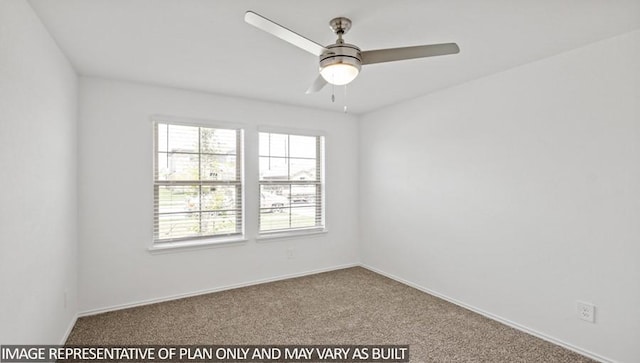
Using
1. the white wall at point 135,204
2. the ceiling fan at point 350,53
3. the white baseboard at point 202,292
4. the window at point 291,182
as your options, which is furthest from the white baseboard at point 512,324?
the ceiling fan at point 350,53

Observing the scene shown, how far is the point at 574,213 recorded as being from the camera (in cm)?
243

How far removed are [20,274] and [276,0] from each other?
2.12 meters

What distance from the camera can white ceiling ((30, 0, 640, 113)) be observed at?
186cm

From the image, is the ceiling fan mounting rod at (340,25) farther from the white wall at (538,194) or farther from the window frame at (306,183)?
the window frame at (306,183)

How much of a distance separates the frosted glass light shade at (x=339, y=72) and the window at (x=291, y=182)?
2.27 m

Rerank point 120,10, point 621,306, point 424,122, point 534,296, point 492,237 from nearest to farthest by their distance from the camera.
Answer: point 120,10, point 621,306, point 534,296, point 492,237, point 424,122

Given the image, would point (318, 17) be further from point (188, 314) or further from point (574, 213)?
point (188, 314)

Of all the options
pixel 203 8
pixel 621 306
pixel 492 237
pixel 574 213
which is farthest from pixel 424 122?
pixel 203 8

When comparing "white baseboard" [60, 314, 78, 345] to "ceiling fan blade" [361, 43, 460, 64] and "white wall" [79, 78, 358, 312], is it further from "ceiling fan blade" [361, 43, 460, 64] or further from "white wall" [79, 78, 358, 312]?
"ceiling fan blade" [361, 43, 460, 64]

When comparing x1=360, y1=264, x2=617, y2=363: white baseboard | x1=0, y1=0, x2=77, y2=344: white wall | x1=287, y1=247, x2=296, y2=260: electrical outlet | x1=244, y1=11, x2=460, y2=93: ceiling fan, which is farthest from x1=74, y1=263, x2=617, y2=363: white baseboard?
x1=244, y1=11, x2=460, y2=93: ceiling fan

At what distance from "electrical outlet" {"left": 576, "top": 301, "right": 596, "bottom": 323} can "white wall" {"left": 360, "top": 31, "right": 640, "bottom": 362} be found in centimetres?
3

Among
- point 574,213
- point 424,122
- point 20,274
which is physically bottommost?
point 20,274

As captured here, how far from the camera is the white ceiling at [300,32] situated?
1.86 meters

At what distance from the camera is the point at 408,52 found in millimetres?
1828
